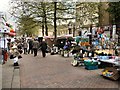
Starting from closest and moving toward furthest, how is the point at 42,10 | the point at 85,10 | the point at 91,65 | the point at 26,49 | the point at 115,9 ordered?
the point at 91,65 → the point at 26,49 → the point at 115,9 → the point at 85,10 → the point at 42,10

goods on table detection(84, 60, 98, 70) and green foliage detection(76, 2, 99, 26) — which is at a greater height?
green foliage detection(76, 2, 99, 26)

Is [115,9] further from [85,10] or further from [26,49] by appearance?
[26,49]

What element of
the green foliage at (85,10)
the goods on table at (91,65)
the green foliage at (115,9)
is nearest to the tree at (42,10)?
the green foliage at (85,10)

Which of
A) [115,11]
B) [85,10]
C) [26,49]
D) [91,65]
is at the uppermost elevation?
[85,10]

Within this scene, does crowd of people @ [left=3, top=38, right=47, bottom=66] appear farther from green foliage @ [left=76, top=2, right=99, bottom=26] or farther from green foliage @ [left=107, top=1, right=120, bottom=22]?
green foliage @ [left=107, top=1, right=120, bottom=22]

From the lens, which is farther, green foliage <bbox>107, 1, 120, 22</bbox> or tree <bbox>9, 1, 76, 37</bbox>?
tree <bbox>9, 1, 76, 37</bbox>

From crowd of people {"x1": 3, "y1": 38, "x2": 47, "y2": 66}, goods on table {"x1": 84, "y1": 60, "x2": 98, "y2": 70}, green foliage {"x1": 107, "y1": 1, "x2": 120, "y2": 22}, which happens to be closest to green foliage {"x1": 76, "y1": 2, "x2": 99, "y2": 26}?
green foliage {"x1": 107, "y1": 1, "x2": 120, "y2": 22}

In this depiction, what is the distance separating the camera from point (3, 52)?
18.3 meters

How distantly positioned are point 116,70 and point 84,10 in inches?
752

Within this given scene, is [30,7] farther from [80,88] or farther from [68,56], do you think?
[80,88]

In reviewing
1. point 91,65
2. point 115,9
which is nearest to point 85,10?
point 115,9

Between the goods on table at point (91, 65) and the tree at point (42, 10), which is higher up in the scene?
the tree at point (42, 10)

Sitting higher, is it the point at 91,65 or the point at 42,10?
the point at 42,10

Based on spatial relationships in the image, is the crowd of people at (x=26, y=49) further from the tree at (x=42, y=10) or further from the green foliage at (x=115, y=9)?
the green foliage at (x=115, y=9)
